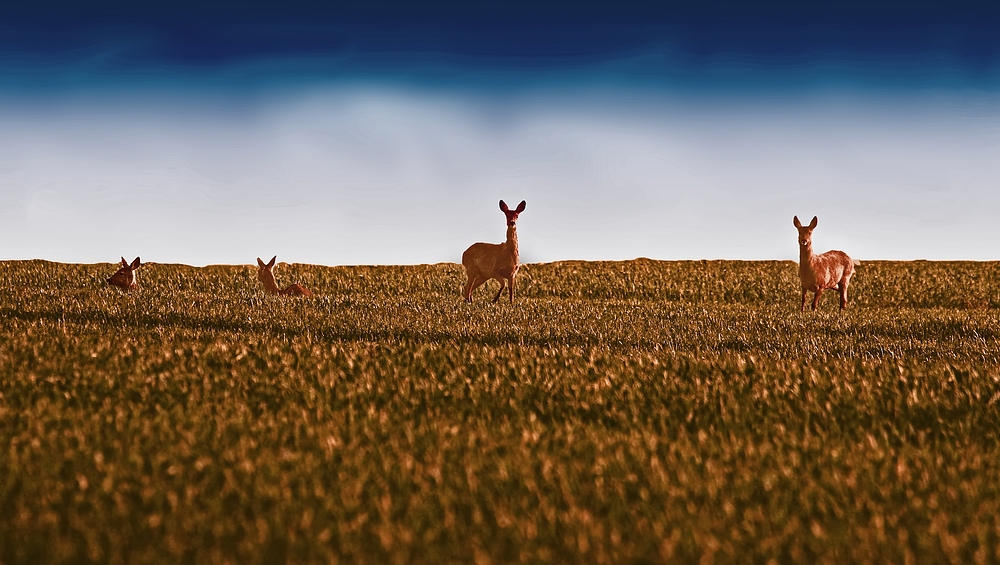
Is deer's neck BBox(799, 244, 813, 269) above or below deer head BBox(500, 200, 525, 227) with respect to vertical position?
below

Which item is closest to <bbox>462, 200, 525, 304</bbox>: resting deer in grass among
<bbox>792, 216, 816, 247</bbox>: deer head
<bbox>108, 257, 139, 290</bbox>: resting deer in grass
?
<bbox>792, 216, 816, 247</bbox>: deer head

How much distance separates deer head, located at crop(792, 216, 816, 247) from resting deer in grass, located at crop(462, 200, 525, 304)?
6.48 m

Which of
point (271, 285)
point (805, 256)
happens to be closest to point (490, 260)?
point (271, 285)

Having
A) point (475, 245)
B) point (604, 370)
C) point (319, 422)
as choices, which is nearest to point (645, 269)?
point (475, 245)

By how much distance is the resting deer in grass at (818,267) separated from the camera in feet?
61.4

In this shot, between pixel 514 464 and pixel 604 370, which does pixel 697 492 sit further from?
pixel 604 370

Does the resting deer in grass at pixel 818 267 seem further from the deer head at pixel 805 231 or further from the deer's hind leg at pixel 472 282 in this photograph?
the deer's hind leg at pixel 472 282

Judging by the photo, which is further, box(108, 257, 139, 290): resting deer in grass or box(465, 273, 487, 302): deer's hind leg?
box(108, 257, 139, 290): resting deer in grass

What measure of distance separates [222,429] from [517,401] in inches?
114

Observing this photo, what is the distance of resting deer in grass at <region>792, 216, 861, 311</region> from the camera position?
61.4 feet

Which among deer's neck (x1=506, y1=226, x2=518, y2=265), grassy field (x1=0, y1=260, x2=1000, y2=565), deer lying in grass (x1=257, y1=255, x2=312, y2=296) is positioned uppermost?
deer's neck (x1=506, y1=226, x2=518, y2=265)

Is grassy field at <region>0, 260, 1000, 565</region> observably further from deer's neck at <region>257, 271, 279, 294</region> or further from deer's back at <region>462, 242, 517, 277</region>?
deer's neck at <region>257, 271, 279, 294</region>

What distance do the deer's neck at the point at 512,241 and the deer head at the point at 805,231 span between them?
21.5 ft

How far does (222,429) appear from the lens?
6.51 m
